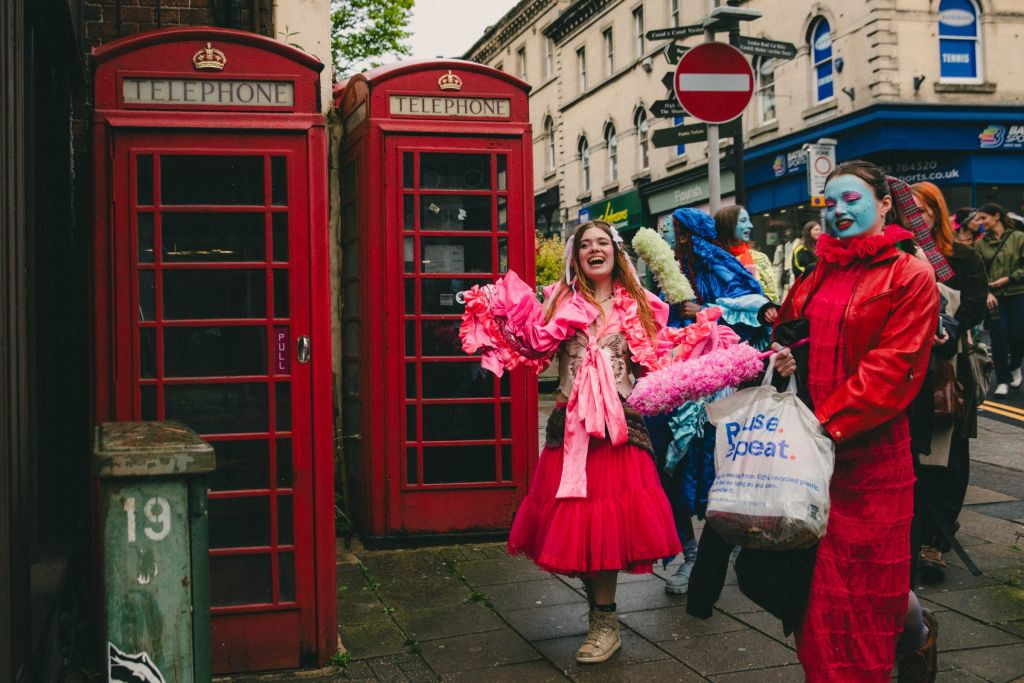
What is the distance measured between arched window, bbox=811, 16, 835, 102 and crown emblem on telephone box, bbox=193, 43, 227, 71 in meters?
21.3

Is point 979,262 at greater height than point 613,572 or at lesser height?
greater

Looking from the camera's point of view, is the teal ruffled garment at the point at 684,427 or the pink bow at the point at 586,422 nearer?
the pink bow at the point at 586,422

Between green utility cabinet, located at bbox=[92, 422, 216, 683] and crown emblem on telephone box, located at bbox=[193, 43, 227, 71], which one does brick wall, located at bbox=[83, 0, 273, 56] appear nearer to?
crown emblem on telephone box, located at bbox=[193, 43, 227, 71]

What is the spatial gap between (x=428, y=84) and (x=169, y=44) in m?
2.26

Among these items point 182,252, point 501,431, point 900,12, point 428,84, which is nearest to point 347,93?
point 428,84

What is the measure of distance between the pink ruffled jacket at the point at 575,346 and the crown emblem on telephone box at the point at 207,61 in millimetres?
1433

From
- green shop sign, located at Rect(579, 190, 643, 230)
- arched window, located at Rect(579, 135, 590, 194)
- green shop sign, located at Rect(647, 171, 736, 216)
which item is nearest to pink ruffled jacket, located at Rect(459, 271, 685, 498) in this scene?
green shop sign, located at Rect(647, 171, 736, 216)

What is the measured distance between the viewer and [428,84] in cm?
654

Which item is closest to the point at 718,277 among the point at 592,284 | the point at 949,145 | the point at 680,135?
the point at 592,284

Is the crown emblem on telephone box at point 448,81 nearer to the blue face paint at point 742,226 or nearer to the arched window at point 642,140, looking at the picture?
the blue face paint at point 742,226

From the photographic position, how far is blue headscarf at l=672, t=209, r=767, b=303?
18.7ft

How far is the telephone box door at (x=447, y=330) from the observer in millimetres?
6543

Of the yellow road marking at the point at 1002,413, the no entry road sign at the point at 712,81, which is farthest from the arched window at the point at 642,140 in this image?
the no entry road sign at the point at 712,81

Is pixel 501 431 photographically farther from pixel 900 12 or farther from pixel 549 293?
pixel 900 12
